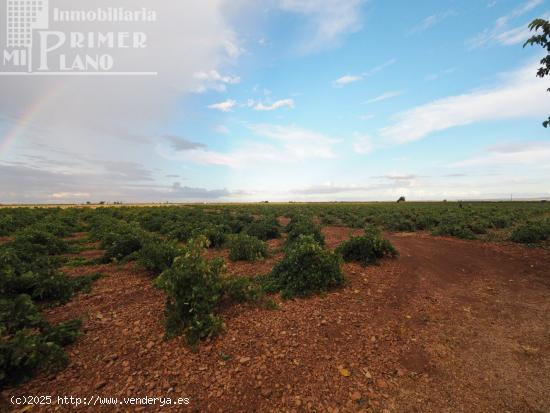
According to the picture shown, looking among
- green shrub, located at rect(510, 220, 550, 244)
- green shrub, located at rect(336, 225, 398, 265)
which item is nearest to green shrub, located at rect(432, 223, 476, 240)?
green shrub, located at rect(510, 220, 550, 244)

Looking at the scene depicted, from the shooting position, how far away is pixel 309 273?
6.77 metres

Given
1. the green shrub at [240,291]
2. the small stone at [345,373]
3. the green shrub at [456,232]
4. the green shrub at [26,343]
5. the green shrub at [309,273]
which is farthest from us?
the green shrub at [456,232]

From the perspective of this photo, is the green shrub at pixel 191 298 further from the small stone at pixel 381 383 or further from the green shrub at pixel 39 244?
the green shrub at pixel 39 244

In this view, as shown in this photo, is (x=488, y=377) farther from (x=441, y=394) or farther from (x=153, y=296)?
(x=153, y=296)

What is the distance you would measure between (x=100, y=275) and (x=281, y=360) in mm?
7171

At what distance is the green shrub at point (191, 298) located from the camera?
15.6ft

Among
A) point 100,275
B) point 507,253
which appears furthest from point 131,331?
point 507,253

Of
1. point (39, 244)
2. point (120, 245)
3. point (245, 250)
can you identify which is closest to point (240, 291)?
point (245, 250)

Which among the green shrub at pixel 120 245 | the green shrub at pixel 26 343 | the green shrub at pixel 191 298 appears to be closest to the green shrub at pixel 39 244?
the green shrub at pixel 120 245

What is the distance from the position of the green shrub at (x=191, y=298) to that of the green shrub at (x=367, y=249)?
559 cm

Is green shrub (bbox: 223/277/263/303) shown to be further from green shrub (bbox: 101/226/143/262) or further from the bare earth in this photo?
green shrub (bbox: 101/226/143/262)

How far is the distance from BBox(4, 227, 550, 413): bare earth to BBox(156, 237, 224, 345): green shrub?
0.86ft

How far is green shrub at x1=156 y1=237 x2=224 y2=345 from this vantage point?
4.76 m

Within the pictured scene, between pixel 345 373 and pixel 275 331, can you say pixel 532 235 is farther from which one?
pixel 275 331
